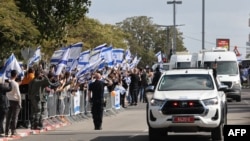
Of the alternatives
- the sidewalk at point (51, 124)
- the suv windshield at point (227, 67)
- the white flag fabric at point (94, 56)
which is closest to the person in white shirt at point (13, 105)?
the sidewalk at point (51, 124)

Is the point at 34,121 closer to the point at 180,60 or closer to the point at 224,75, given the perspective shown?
the point at 224,75

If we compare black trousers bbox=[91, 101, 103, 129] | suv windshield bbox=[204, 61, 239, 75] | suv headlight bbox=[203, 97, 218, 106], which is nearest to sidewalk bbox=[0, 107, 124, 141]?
black trousers bbox=[91, 101, 103, 129]

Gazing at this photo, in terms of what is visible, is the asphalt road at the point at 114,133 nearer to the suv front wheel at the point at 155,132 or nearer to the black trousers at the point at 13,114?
the black trousers at the point at 13,114

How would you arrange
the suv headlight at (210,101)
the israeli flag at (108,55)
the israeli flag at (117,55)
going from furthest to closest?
the israeli flag at (117,55) → the israeli flag at (108,55) → the suv headlight at (210,101)

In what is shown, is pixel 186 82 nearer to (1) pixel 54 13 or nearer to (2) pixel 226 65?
(2) pixel 226 65

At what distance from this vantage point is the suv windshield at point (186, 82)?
54.0ft

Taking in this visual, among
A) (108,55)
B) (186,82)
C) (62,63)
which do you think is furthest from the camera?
(108,55)

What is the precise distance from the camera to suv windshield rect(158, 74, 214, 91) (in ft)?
54.0

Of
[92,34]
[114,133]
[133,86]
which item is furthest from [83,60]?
[92,34]

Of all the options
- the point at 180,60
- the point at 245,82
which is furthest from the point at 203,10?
the point at 180,60

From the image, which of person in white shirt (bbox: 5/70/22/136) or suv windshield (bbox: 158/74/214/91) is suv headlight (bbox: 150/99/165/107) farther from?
person in white shirt (bbox: 5/70/22/136)

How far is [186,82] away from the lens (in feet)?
54.9

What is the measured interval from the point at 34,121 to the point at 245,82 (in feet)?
143

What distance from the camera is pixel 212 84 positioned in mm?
16578
